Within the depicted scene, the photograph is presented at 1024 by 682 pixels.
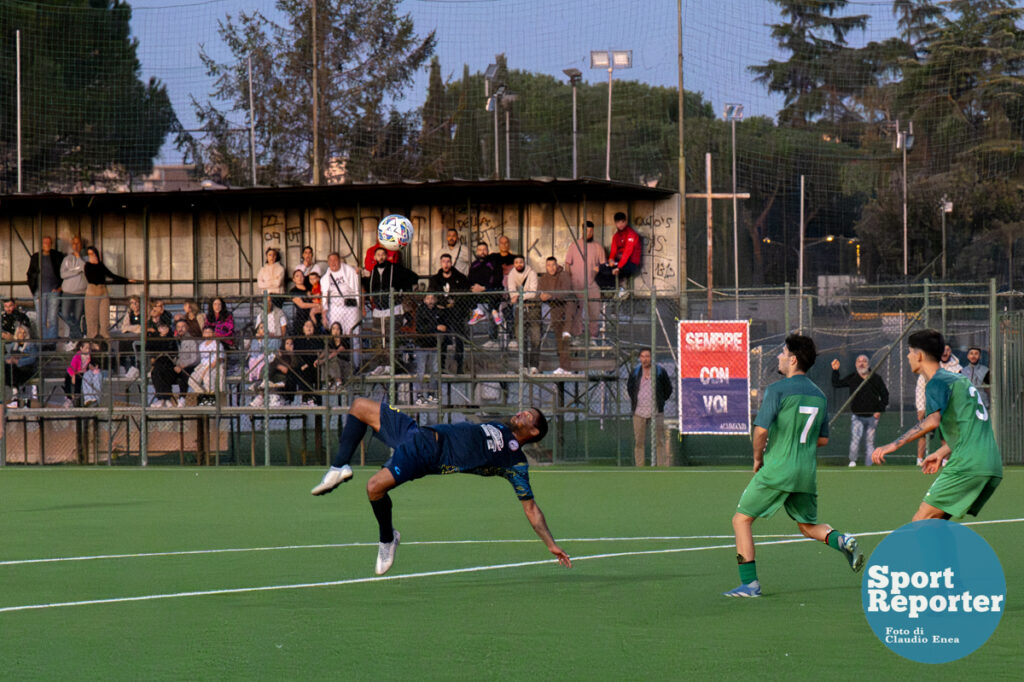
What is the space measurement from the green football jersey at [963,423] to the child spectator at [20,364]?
18032mm

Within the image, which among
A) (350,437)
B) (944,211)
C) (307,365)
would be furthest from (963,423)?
(944,211)

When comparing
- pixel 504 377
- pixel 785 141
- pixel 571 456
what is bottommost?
pixel 571 456

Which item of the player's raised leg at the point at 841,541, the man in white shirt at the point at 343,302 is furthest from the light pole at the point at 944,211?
the player's raised leg at the point at 841,541

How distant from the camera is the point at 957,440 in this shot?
8.73 metres

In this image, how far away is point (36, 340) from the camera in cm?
2288

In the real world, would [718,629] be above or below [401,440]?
below

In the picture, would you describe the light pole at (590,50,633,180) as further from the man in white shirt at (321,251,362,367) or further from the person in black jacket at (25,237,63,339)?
the person in black jacket at (25,237,63,339)

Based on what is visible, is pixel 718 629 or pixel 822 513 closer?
pixel 718 629

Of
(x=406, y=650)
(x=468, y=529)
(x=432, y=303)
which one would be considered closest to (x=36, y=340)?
(x=432, y=303)

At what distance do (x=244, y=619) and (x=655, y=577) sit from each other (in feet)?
10.4

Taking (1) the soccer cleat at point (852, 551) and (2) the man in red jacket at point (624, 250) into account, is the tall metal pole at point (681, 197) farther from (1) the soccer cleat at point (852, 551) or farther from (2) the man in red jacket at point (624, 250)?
(1) the soccer cleat at point (852, 551)

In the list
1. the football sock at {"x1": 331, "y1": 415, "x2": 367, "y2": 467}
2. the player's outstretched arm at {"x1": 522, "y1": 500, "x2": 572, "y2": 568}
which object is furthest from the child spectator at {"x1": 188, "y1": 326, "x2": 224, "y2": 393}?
the player's outstretched arm at {"x1": 522, "y1": 500, "x2": 572, "y2": 568}

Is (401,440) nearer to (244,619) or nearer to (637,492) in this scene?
(244,619)

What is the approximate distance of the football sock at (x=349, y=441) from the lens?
9742mm
